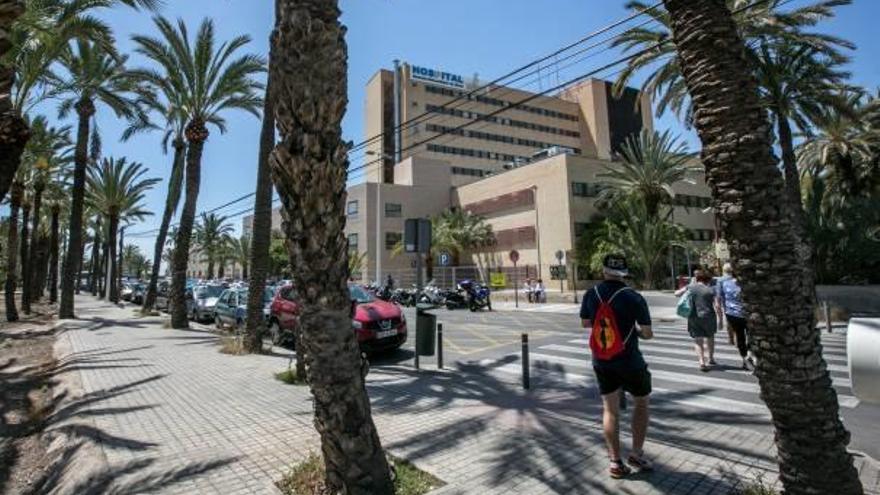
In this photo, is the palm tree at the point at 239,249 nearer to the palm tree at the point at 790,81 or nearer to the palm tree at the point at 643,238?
the palm tree at the point at 643,238

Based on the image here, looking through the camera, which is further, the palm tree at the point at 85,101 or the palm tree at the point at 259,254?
the palm tree at the point at 85,101

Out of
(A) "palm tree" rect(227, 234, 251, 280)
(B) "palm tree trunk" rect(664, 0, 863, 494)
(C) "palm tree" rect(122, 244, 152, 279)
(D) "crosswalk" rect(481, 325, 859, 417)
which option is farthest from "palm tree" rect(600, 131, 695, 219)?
(C) "palm tree" rect(122, 244, 152, 279)

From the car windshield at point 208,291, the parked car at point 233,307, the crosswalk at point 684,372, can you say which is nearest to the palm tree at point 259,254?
the parked car at point 233,307

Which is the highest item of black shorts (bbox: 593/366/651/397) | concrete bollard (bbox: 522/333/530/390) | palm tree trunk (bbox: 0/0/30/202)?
palm tree trunk (bbox: 0/0/30/202)

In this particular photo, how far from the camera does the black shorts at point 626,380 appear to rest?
4.25 m

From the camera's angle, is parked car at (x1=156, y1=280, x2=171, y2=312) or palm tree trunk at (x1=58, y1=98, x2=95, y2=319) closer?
palm tree trunk at (x1=58, y1=98, x2=95, y2=319)

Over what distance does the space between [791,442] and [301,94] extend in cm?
387

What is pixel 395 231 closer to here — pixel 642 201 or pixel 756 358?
pixel 642 201

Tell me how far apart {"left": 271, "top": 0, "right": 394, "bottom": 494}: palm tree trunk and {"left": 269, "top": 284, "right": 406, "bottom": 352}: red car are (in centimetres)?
615

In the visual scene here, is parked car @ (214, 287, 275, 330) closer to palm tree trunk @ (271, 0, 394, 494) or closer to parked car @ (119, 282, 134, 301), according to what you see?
palm tree trunk @ (271, 0, 394, 494)

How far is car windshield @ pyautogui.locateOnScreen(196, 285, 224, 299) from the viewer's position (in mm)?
23234

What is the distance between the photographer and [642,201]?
33.2 meters

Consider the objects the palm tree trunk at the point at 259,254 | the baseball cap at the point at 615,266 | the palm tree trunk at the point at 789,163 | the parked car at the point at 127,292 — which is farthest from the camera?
the parked car at the point at 127,292

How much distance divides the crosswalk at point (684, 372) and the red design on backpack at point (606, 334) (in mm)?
3262
